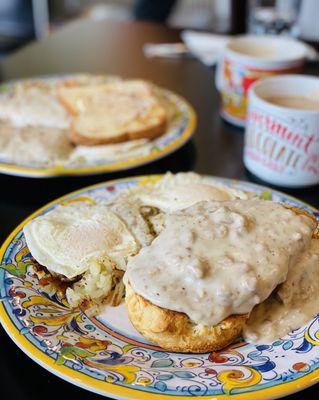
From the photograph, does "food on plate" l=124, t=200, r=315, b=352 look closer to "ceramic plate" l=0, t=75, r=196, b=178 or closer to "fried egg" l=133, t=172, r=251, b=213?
"fried egg" l=133, t=172, r=251, b=213

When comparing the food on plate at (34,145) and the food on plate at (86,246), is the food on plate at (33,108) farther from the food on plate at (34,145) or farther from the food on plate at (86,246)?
the food on plate at (86,246)

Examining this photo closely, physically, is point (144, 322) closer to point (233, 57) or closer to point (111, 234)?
point (111, 234)

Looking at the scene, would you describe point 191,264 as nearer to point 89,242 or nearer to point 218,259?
point 218,259

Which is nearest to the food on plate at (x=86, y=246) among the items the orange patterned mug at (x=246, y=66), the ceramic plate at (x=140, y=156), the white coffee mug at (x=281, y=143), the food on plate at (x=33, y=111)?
the ceramic plate at (x=140, y=156)

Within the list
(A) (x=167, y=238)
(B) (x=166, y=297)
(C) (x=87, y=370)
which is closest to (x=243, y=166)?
(A) (x=167, y=238)

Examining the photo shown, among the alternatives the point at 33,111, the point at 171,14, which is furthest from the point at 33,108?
the point at 171,14

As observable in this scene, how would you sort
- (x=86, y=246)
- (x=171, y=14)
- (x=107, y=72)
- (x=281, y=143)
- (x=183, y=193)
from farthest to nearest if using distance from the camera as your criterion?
(x=171, y=14) → (x=107, y=72) → (x=281, y=143) → (x=183, y=193) → (x=86, y=246)

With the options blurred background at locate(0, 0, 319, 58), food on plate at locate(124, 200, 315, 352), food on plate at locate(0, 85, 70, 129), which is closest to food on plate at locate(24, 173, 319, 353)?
food on plate at locate(124, 200, 315, 352)
